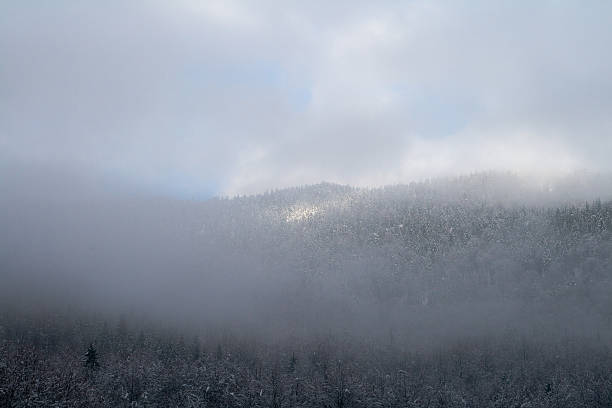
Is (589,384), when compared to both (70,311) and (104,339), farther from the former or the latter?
(70,311)

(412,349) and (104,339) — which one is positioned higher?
(104,339)

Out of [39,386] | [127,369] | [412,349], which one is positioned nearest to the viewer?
[39,386]

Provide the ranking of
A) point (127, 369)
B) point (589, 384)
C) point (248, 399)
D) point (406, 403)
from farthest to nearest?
1. point (589, 384)
2. point (127, 369)
3. point (406, 403)
4. point (248, 399)

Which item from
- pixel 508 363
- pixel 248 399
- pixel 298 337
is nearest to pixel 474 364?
pixel 508 363

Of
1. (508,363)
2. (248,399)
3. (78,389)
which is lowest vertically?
(508,363)

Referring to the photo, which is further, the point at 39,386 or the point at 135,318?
the point at 135,318

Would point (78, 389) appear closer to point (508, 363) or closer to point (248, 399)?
point (248, 399)

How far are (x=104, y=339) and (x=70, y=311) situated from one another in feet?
165

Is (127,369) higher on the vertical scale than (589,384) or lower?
higher

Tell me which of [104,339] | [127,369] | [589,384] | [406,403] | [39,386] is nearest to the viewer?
[39,386]

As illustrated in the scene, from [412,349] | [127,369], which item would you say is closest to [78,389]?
[127,369]

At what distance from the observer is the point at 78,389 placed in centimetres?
5941

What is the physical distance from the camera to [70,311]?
188625mm

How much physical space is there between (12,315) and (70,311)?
68.6 feet
